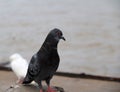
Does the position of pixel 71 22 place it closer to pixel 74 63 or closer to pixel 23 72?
pixel 74 63

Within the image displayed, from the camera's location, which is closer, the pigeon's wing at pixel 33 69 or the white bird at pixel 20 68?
the pigeon's wing at pixel 33 69

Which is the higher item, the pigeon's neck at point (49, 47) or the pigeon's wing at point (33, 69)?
the pigeon's neck at point (49, 47)

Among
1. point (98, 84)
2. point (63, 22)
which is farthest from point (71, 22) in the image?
point (98, 84)

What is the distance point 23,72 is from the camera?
447 cm

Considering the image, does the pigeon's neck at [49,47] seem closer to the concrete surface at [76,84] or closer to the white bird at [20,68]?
the white bird at [20,68]

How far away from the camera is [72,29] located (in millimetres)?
5191

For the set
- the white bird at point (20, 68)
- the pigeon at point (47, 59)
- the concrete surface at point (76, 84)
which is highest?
the pigeon at point (47, 59)

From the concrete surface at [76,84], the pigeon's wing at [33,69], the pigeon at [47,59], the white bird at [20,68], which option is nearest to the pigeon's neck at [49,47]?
the pigeon at [47,59]

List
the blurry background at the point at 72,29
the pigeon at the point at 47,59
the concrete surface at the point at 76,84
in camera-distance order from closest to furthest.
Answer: the pigeon at the point at 47,59 → the concrete surface at the point at 76,84 → the blurry background at the point at 72,29

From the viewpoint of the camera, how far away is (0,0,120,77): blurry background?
198 inches

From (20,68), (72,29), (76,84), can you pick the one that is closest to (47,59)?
(20,68)

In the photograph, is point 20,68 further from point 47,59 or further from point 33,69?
point 47,59

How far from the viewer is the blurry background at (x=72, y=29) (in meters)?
5.02

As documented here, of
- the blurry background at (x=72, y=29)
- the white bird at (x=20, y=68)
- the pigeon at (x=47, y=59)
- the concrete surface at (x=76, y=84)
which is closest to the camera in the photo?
the pigeon at (x=47, y=59)
